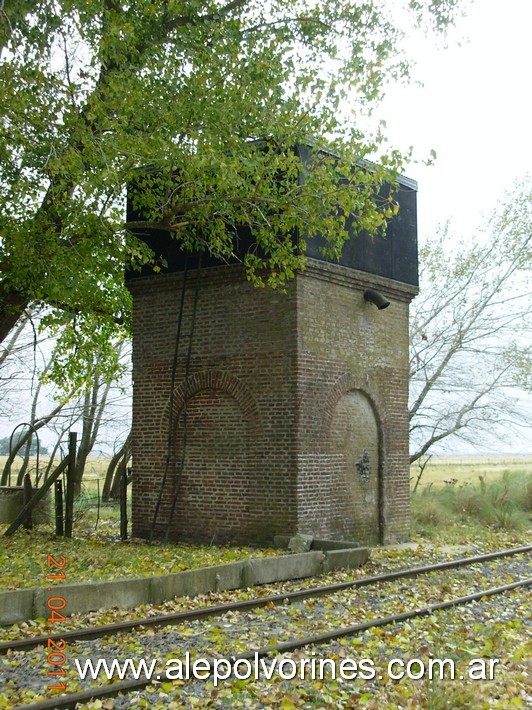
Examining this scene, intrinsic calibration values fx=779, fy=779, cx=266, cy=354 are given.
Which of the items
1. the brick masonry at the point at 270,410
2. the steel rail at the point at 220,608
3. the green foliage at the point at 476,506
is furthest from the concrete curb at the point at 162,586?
the green foliage at the point at 476,506

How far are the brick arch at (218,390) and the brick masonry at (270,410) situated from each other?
0.02m

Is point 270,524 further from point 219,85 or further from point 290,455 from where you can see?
point 219,85

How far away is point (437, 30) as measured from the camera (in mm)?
15977

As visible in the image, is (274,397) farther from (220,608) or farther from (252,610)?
(220,608)

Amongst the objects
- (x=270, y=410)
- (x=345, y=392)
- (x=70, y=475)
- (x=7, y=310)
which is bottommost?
(x=70, y=475)

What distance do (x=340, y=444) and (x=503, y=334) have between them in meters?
11.2

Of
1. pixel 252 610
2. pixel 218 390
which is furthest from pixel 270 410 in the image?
pixel 252 610

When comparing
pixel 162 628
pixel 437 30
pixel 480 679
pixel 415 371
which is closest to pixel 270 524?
pixel 162 628

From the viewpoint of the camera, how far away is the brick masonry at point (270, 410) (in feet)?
47.7

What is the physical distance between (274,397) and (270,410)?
258 millimetres

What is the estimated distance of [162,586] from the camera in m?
9.93

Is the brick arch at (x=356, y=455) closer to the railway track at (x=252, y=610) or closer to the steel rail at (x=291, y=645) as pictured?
the railway track at (x=252, y=610)

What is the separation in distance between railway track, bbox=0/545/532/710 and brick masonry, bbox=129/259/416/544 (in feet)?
10.1
